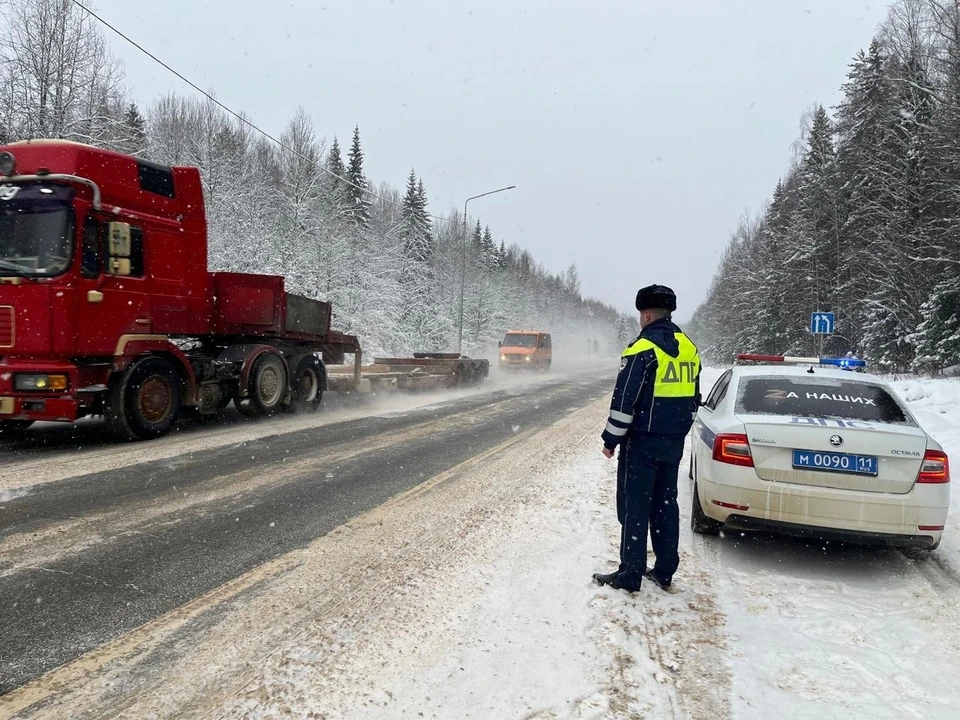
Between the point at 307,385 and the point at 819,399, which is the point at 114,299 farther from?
A: the point at 819,399

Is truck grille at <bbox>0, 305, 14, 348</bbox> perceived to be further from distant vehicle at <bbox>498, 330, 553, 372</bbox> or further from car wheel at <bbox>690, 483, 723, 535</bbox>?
distant vehicle at <bbox>498, 330, 553, 372</bbox>

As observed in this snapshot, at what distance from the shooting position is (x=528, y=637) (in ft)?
10.1

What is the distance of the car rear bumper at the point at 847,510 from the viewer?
400cm

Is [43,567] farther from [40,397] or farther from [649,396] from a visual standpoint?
[40,397]

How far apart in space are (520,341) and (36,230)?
77.5 ft

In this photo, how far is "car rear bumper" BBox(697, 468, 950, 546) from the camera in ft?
13.1

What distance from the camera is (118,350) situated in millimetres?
7902

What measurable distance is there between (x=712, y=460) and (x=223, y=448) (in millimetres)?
6201

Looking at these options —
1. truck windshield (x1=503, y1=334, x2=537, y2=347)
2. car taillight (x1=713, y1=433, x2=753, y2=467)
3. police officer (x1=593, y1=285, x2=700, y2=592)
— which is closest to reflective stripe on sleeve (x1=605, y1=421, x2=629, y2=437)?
police officer (x1=593, y1=285, x2=700, y2=592)

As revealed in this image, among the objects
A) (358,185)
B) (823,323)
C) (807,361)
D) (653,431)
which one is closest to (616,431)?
(653,431)

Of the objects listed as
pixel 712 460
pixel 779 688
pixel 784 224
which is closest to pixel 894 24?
pixel 784 224

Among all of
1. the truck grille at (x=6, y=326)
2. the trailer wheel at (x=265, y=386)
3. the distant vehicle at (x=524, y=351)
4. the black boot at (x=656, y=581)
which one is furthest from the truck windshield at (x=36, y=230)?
the distant vehicle at (x=524, y=351)

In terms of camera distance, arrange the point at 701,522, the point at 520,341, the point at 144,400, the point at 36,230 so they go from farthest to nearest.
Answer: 1. the point at 520,341
2. the point at 144,400
3. the point at 36,230
4. the point at 701,522

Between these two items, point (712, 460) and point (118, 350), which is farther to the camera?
point (118, 350)
